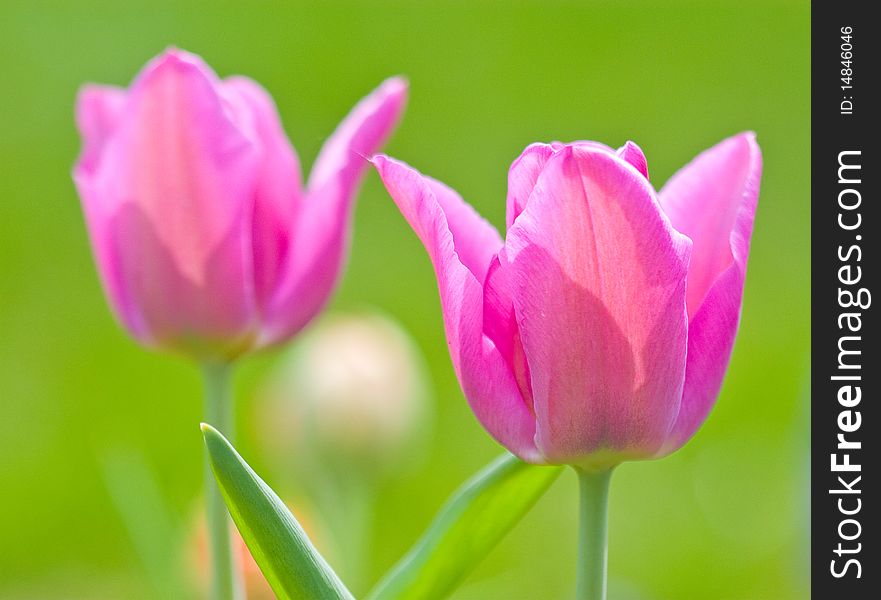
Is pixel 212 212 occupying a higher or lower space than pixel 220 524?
higher

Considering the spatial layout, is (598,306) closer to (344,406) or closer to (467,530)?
(467,530)

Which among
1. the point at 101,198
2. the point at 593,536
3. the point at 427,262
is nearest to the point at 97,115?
the point at 101,198

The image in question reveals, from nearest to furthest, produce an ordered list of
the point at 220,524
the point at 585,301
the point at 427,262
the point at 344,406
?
the point at 585,301 → the point at 220,524 → the point at 344,406 → the point at 427,262

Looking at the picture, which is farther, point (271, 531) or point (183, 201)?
point (183, 201)

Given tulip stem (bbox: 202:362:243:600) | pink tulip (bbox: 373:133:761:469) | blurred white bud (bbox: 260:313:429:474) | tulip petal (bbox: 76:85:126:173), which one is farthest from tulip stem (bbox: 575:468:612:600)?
blurred white bud (bbox: 260:313:429:474)

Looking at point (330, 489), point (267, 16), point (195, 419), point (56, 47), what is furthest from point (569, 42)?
point (330, 489)

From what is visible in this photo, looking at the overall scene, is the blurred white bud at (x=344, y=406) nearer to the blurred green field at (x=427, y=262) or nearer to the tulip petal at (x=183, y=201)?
the blurred green field at (x=427, y=262)
